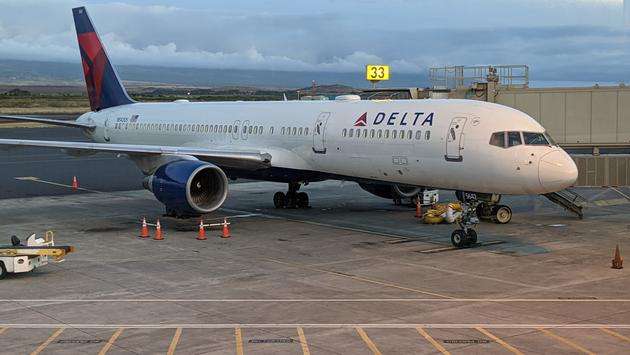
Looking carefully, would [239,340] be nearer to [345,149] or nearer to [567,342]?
[567,342]

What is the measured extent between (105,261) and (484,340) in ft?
39.3

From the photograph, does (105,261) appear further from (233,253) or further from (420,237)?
(420,237)

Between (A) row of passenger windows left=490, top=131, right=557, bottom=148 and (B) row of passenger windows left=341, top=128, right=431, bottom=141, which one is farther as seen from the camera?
(B) row of passenger windows left=341, top=128, right=431, bottom=141

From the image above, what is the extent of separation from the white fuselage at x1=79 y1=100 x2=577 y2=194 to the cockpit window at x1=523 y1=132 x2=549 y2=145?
0.17 metres

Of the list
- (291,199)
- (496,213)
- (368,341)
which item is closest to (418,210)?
(496,213)

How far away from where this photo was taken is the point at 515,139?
949 inches

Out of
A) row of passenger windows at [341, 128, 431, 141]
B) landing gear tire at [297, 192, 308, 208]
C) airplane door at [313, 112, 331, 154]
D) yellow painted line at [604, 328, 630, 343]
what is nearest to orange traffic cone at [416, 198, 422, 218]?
airplane door at [313, 112, 331, 154]

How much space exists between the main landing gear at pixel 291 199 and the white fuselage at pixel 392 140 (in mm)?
2762

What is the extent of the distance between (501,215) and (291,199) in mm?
8818

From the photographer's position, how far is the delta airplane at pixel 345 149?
24.1m

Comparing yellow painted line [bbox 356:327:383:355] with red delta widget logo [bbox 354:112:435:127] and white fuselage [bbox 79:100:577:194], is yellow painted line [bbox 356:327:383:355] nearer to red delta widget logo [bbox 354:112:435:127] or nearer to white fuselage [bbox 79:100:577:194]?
white fuselage [bbox 79:100:577:194]

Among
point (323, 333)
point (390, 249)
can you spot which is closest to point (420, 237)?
point (390, 249)

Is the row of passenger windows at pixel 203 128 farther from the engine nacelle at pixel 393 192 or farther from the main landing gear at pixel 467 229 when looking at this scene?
the main landing gear at pixel 467 229

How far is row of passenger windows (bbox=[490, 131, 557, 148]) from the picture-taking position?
78.9ft
